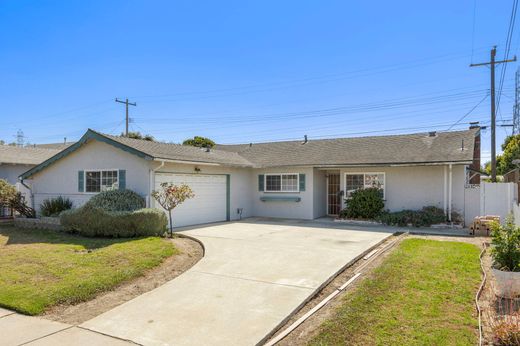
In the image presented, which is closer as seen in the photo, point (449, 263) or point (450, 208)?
point (449, 263)

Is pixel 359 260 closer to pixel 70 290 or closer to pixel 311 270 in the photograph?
pixel 311 270

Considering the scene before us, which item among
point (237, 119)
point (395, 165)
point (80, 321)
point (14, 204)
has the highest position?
point (237, 119)

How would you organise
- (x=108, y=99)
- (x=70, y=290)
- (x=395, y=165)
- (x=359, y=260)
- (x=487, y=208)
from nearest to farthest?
(x=70, y=290) < (x=359, y=260) < (x=487, y=208) < (x=395, y=165) < (x=108, y=99)

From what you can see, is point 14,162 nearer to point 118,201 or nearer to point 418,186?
point 118,201

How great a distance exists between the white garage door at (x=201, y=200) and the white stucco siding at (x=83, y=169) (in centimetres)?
71

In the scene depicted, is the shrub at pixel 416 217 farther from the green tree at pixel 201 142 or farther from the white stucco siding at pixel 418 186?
the green tree at pixel 201 142

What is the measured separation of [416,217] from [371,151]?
13.6 feet

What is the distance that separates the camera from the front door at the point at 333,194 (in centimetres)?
1853

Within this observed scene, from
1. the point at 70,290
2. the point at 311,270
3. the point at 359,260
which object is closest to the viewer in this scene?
the point at 70,290

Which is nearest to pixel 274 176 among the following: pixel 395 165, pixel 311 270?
pixel 395 165

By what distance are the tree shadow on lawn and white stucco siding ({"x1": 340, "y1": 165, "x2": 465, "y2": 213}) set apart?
11282 millimetres

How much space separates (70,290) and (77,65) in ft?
50.2

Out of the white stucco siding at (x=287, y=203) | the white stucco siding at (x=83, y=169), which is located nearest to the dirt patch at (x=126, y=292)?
the white stucco siding at (x=83, y=169)

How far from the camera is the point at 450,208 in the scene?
14578mm
